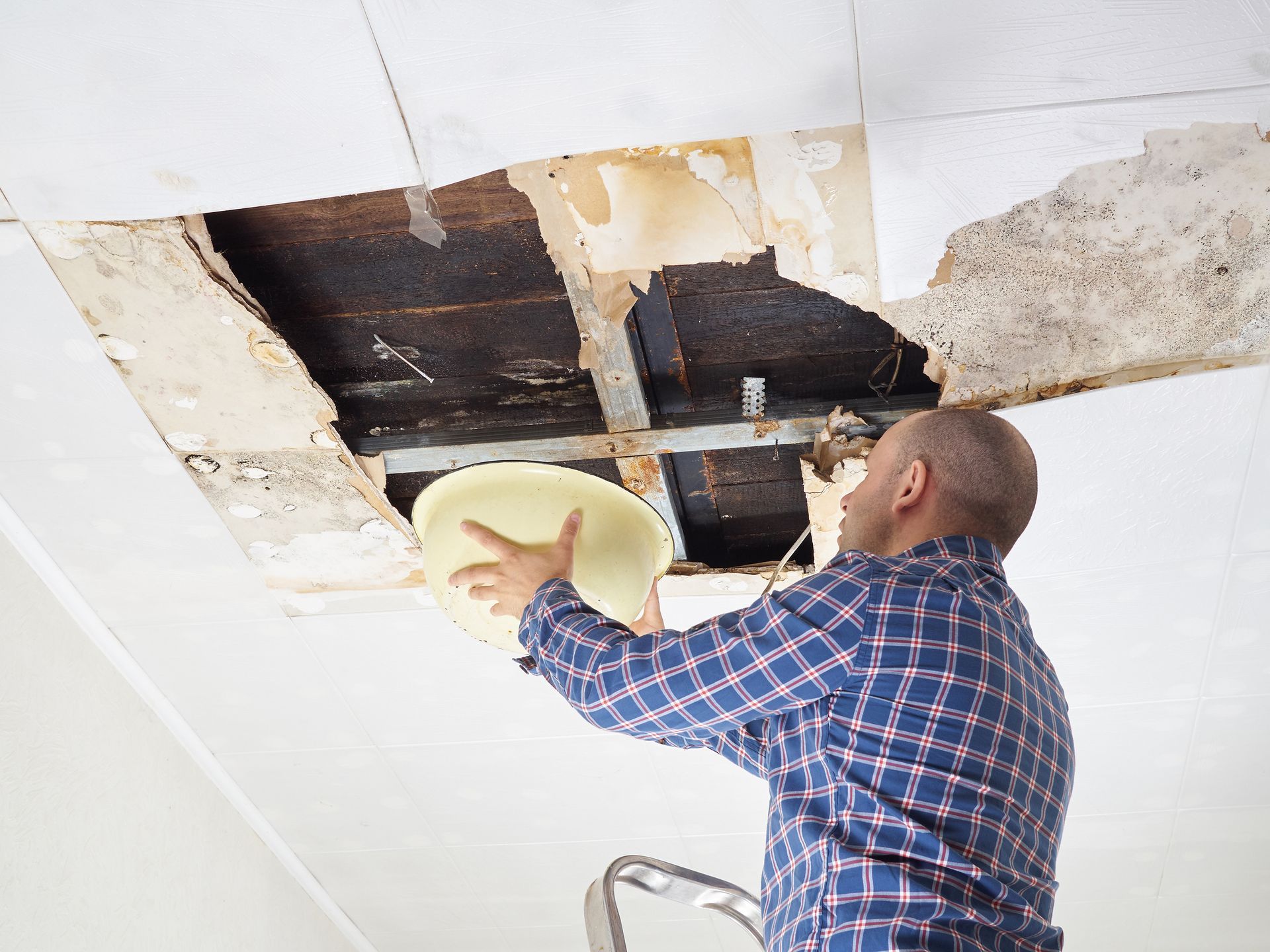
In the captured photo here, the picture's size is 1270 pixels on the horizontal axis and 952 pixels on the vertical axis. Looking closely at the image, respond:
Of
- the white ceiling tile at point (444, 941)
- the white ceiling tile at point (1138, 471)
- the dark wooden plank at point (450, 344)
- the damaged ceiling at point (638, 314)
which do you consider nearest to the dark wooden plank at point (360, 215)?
the damaged ceiling at point (638, 314)

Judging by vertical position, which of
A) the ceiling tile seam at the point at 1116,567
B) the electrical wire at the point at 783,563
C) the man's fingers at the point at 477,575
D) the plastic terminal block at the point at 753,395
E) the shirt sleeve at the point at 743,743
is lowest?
the shirt sleeve at the point at 743,743

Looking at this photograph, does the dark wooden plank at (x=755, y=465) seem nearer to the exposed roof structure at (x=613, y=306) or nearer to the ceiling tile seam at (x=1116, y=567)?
the exposed roof structure at (x=613, y=306)

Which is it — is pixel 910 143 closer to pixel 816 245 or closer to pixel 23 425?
pixel 816 245

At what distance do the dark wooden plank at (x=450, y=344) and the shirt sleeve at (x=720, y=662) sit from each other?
481 millimetres

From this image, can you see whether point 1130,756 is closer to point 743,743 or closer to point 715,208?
point 743,743

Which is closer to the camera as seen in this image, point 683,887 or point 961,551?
point 961,551

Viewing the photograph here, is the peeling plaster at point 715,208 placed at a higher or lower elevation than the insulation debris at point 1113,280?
higher

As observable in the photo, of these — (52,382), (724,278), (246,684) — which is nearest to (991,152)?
(724,278)

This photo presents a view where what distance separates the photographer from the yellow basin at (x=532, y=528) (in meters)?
1.25

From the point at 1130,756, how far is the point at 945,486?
1326 mm

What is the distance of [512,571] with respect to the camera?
122 cm

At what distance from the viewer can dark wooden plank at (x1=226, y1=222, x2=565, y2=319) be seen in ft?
4.18

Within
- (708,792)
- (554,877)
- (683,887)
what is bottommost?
(683,887)

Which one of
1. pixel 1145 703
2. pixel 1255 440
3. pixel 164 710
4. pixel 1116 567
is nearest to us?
pixel 1255 440
